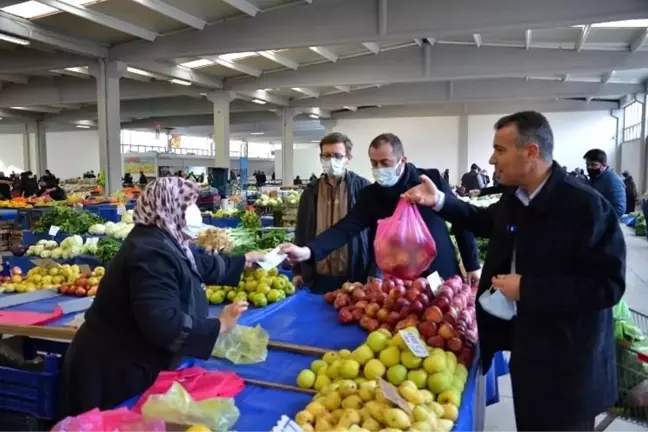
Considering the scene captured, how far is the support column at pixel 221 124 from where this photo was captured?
15.1 meters

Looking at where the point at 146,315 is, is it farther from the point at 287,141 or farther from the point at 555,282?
the point at 287,141

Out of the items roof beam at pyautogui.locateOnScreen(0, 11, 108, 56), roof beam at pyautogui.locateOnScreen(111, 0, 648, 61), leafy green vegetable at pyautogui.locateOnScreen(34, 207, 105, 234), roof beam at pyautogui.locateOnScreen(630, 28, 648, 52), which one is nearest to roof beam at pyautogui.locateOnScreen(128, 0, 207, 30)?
roof beam at pyautogui.locateOnScreen(111, 0, 648, 61)

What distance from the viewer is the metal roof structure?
8.48m

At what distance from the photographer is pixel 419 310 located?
2314 mm

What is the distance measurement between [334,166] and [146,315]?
184 cm

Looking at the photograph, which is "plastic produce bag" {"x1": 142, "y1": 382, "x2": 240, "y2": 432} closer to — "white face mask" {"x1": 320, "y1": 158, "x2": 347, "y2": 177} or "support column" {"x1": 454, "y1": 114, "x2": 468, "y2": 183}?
"white face mask" {"x1": 320, "y1": 158, "x2": 347, "y2": 177}

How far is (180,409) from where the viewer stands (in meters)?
1.52

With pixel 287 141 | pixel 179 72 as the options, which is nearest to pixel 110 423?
pixel 179 72

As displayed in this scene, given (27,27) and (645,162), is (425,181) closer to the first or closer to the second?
(27,27)

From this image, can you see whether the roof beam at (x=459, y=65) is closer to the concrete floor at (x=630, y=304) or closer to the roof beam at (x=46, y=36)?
the concrete floor at (x=630, y=304)

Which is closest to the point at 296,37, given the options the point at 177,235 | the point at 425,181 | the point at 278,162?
the point at 425,181

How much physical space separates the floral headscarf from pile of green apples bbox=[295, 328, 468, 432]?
2.12ft

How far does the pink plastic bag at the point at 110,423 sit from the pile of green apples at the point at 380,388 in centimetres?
40

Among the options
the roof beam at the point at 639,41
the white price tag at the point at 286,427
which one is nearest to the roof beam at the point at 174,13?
the white price tag at the point at 286,427
